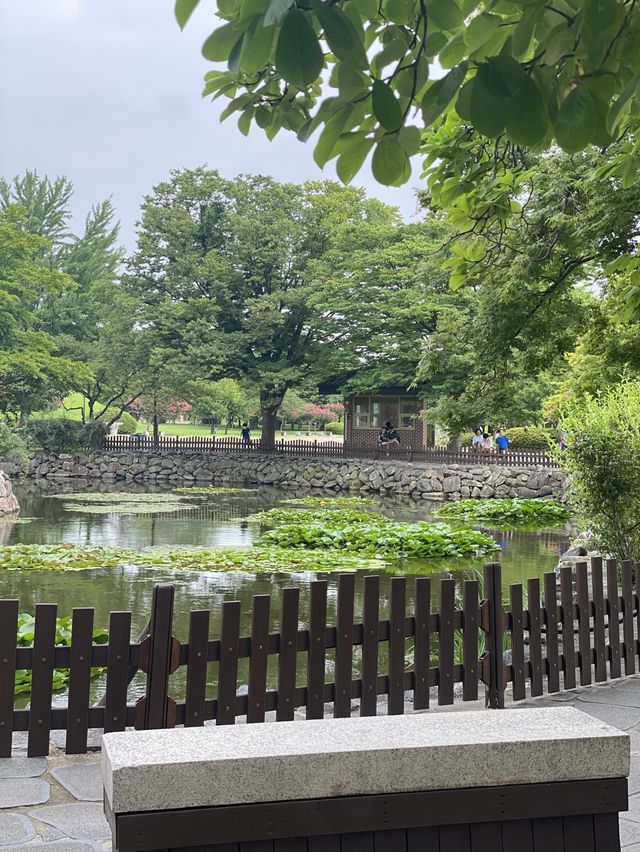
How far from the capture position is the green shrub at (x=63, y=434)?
4031cm

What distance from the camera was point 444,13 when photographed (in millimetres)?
2344

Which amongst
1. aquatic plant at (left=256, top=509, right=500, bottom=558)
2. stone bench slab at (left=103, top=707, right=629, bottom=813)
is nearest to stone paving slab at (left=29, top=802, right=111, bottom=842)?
stone bench slab at (left=103, top=707, right=629, bottom=813)

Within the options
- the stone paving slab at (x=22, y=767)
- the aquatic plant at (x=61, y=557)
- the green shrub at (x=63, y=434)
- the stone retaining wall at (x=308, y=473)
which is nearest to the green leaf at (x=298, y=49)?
the stone paving slab at (x=22, y=767)

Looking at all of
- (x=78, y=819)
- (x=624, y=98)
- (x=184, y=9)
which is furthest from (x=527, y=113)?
(x=78, y=819)

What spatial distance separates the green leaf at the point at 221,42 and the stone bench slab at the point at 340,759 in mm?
1865

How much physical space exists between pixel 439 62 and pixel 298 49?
712mm

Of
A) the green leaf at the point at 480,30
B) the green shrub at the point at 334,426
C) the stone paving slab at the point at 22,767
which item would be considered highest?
the green shrub at the point at 334,426

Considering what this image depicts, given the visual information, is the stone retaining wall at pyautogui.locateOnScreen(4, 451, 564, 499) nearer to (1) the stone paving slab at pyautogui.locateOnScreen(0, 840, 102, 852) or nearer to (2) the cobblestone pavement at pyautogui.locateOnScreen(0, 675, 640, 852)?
(2) the cobblestone pavement at pyautogui.locateOnScreen(0, 675, 640, 852)

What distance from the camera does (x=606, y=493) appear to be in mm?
9180

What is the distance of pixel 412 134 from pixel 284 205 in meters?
37.4

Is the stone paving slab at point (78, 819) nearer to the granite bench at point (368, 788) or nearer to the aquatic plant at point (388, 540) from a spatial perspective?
the granite bench at point (368, 788)

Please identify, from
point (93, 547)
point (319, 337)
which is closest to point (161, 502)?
point (93, 547)

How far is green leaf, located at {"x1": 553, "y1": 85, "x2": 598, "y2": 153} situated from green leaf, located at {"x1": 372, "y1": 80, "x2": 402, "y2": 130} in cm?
45

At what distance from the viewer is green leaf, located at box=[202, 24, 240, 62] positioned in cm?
219
